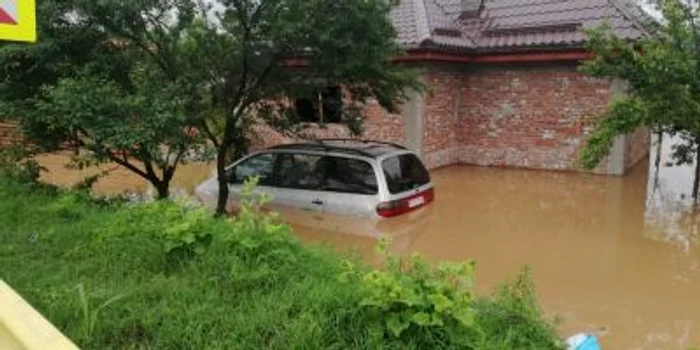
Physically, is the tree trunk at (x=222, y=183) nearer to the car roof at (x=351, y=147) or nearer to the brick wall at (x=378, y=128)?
the car roof at (x=351, y=147)

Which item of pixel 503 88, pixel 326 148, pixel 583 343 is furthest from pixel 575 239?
pixel 503 88

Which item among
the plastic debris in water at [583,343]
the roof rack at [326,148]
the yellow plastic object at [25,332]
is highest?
the roof rack at [326,148]

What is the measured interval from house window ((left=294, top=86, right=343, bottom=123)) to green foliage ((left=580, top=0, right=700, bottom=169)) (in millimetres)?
4199

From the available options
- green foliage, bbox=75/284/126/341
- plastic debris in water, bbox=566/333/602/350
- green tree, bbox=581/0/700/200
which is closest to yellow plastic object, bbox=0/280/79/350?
green foliage, bbox=75/284/126/341

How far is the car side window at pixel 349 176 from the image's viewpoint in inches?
331

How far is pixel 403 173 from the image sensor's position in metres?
8.69

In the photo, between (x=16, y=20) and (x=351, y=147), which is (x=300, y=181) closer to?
(x=351, y=147)

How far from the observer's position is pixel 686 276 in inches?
303

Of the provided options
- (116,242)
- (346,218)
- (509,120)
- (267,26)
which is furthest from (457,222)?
(116,242)

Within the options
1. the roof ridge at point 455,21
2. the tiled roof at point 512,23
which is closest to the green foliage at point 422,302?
the tiled roof at point 512,23

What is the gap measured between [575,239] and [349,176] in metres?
3.58

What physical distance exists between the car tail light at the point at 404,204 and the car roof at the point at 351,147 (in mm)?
686

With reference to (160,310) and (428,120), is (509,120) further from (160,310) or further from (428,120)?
(160,310)

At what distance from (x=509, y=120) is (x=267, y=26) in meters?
8.44
